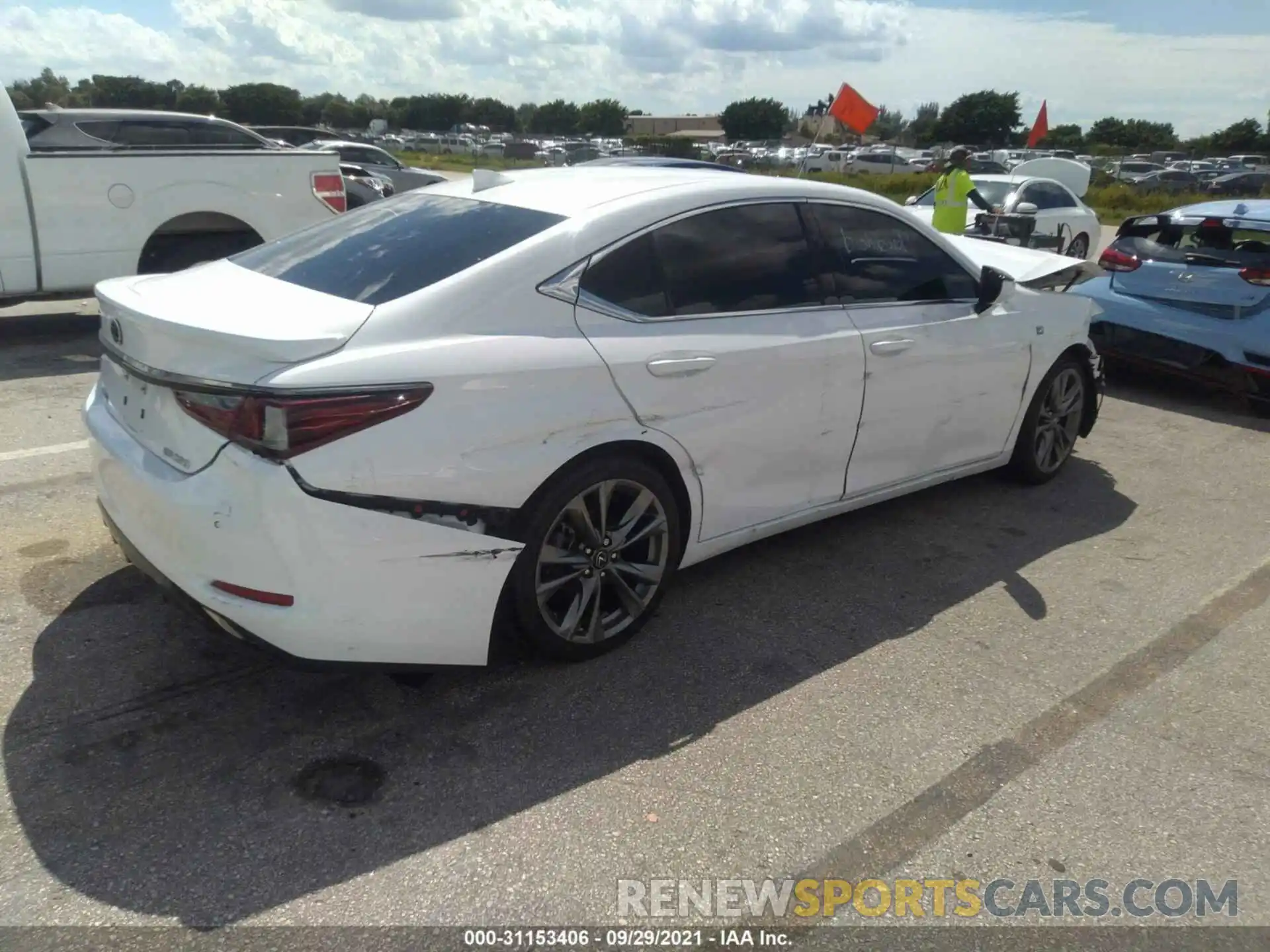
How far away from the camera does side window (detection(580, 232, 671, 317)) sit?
3.45 meters

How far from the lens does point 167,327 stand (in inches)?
120

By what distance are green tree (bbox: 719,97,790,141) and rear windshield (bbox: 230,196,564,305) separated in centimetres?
8412

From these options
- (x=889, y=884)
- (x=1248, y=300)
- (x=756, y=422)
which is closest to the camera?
(x=889, y=884)

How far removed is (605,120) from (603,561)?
9443 centimetres

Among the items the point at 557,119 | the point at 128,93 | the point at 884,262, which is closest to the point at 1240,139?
the point at 557,119

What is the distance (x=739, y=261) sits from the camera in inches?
153

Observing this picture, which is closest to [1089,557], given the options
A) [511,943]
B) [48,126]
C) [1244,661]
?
[1244,661]

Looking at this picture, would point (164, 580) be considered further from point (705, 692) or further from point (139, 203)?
point (139, 203)

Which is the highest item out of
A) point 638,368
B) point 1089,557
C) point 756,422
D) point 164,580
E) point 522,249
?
point 522,249

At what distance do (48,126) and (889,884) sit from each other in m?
9.34

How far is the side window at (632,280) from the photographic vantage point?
136 inches

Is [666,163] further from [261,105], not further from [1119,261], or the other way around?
[261,105]

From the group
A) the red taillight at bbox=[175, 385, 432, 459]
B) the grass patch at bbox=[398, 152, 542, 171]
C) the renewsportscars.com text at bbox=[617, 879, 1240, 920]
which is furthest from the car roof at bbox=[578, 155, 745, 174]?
the grass patch at bbox=[398, 152, 542, 171]

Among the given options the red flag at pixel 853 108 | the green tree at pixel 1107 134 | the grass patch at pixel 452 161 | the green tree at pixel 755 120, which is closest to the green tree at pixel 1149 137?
the green tree at pixel 1107 134
